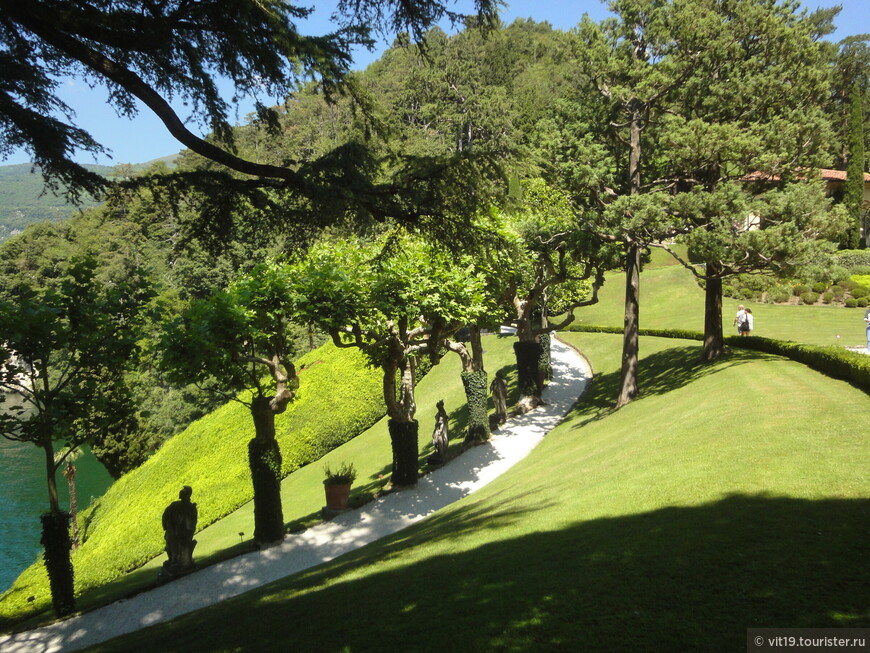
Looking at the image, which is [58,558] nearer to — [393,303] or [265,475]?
[265,475]

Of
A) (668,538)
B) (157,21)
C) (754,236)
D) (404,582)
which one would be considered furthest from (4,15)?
(754,236)

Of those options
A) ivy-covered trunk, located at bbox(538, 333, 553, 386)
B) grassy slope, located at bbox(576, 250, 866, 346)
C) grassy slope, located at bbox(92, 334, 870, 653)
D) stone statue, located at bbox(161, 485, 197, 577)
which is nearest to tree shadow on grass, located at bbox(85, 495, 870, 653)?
grassy slope, located at bbox(92, 334, 870, 653)

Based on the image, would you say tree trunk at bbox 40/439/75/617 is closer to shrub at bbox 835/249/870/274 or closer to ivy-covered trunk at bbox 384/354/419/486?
ivy-covered trunk at bbox 384/354/419/486

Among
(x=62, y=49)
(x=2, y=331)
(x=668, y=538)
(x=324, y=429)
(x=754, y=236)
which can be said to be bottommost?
(x=324, y=429)

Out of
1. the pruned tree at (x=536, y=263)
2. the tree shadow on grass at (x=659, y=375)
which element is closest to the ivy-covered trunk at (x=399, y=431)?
the pruned tree at (x=536, y=263)

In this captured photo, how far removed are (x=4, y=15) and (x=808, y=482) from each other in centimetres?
1060

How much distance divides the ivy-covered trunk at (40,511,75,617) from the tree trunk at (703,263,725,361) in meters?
17.2

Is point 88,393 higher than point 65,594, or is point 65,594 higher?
point 88,393

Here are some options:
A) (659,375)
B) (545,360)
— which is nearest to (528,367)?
(545,360)

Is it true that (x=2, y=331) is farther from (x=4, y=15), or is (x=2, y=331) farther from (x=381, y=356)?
(x=381, y=356)

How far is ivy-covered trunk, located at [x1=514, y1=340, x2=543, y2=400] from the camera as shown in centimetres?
2242

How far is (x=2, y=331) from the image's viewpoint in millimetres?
9477

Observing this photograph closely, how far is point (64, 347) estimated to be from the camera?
10.8 m

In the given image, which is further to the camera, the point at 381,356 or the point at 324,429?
the point at 324,429
